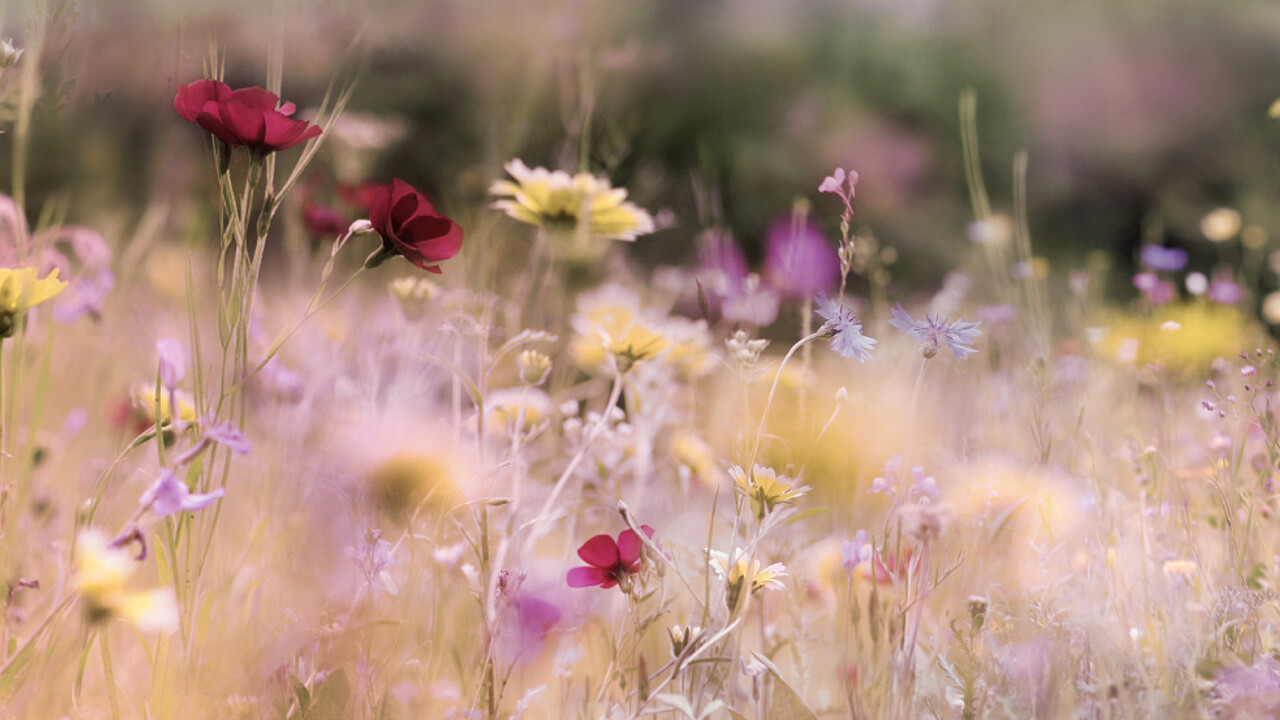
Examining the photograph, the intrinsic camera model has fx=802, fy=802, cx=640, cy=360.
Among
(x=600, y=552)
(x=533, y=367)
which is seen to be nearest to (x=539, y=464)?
(x=533, y=367)

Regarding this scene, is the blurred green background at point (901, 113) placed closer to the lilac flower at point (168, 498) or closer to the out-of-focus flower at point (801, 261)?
the out-of-focus flower at point (801, 261)

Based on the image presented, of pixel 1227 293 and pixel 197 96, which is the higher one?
pixel 197 96

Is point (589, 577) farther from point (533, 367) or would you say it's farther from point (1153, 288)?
point (1153, 288)

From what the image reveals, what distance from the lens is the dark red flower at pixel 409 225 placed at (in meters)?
0.55

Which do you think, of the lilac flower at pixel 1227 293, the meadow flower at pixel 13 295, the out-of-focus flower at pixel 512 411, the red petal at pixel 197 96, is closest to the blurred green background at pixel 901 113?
the lilac flower at pixel 1227 293

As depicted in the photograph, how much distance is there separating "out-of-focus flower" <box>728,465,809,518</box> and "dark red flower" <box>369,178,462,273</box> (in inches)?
10.1

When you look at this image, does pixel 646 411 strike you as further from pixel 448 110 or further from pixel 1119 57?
pixel 1119 57

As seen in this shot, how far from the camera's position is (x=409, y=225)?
0.56 m

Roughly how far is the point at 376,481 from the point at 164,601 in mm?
396

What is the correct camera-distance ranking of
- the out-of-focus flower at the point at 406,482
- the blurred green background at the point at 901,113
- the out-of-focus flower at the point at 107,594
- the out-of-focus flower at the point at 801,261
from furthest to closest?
the blurred green background at the point at 901,113, the out-of-focus flower at the point at 801,261, the out-of-focus flower at the point at 406,482, the out-of-focus flower at the point at 107,594

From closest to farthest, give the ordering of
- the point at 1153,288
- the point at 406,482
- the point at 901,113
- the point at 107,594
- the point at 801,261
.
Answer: the point at 107,594
the point at 406,482
the point at 801,261
the point at 1153,288
the point at 901,113

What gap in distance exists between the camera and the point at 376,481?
73 centimetres

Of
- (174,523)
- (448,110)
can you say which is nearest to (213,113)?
(174,523)

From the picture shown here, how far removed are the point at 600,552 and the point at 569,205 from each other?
0.38m
